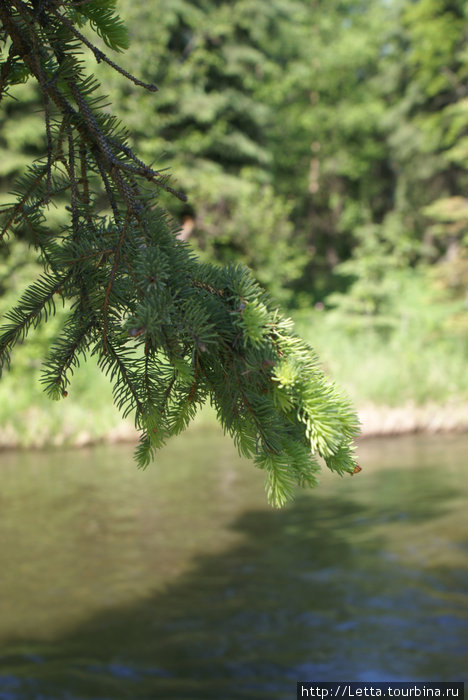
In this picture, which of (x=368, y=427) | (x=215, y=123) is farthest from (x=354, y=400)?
(x=215, y=123)

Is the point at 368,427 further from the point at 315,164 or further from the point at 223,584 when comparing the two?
the point at 315,164

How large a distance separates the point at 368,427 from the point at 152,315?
36.6 feet

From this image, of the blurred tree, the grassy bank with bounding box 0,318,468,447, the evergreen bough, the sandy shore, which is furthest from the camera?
the blurred tree

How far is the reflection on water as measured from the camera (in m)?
4.27

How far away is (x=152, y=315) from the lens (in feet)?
4.31

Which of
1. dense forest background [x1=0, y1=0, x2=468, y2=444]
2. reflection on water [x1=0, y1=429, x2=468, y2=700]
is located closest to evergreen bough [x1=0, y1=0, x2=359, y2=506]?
reflection on water [x1=0, y1=429, x2=468, y2=700]

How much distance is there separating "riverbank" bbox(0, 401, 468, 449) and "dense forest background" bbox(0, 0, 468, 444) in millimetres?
60

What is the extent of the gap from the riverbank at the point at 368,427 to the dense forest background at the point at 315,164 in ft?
0.20

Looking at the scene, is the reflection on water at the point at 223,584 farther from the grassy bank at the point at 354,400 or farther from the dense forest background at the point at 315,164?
the dense forest background at the point at 315,164

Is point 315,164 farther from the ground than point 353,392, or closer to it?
farther from the ground

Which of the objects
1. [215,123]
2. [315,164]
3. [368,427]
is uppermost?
[315,164]

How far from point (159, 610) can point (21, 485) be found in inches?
172

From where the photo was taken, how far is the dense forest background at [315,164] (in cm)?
1374

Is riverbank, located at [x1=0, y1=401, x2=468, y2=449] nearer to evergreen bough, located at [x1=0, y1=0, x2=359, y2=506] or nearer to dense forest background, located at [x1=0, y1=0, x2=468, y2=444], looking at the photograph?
dense forest background, located at [x1=0, y1=0, x2=468, y2=444]
